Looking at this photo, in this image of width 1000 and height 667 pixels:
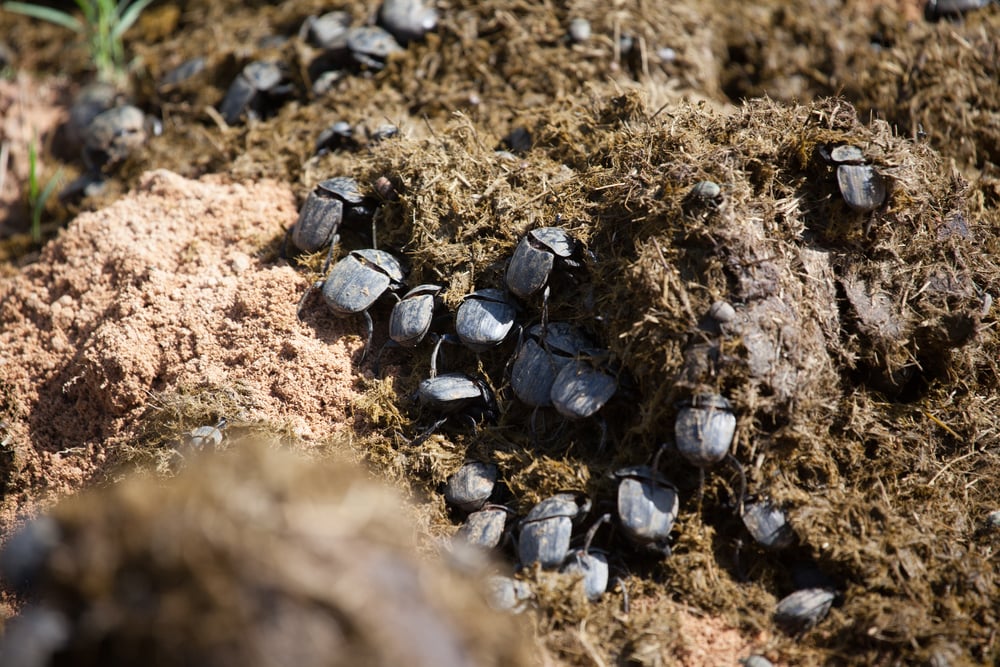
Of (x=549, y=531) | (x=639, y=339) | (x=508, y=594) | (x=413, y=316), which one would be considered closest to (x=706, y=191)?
(x=639, y=339)

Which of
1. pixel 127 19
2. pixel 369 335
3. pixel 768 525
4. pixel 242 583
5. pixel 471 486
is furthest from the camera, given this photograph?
pixel 127 19

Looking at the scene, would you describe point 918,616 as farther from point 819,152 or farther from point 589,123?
point 589,123

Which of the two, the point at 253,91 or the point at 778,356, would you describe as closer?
the point at 778,356

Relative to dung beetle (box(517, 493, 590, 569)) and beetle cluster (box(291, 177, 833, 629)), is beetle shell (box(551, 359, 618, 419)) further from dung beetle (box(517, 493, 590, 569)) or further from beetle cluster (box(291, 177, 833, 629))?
dung beetle (box(517, 493, 590, 569))

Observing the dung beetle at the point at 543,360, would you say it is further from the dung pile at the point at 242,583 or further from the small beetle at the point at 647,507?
the dung pile at the point at 242,583

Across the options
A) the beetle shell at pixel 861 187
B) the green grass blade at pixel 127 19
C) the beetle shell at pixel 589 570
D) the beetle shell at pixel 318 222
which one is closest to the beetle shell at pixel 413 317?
the beetle shell at pixel 318 222

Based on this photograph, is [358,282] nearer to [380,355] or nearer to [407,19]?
[380,355]
